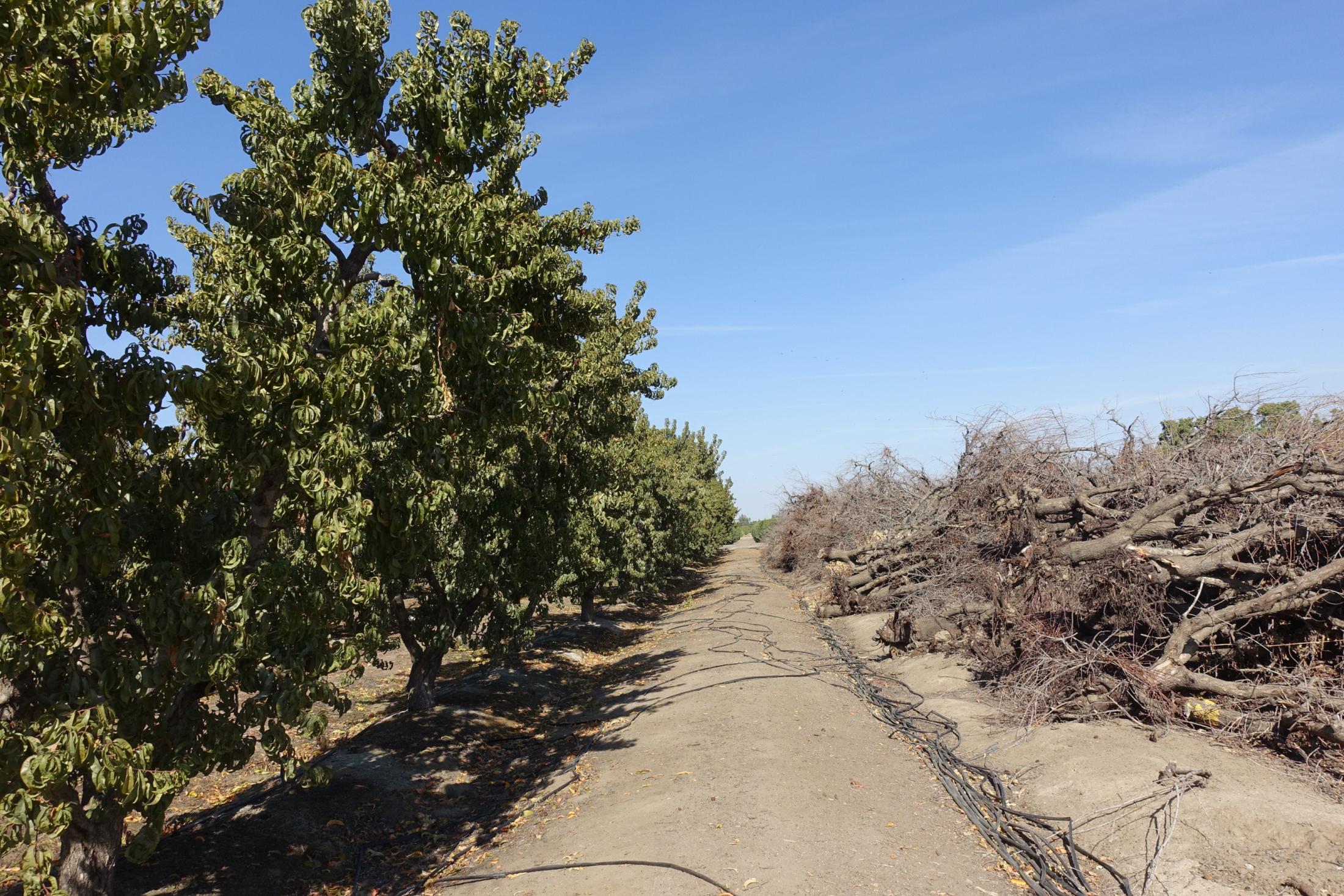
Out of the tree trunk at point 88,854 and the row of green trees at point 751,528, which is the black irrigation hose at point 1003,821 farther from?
the row of green trees at point 751,528

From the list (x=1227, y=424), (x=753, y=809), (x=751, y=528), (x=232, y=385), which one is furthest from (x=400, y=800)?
(x=751, y=528)

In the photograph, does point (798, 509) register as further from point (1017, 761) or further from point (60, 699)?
point (60, 699)

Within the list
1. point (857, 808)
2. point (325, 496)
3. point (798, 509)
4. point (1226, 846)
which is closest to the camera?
point (325, 496)

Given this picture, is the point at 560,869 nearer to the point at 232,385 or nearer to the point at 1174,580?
the point at 232,385

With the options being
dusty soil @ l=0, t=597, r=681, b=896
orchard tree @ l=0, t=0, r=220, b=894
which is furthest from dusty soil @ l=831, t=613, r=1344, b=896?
orchard tree @ l=0, t=0, r=220, b=894

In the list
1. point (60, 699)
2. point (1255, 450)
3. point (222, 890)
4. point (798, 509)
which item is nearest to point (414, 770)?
point (222, 890)

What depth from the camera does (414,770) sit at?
33.1 feet

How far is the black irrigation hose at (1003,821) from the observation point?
21.6 ft

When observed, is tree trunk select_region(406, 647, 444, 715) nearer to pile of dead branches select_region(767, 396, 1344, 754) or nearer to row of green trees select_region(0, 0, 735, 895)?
row of green trees select_region(0, 0, 735, 895)

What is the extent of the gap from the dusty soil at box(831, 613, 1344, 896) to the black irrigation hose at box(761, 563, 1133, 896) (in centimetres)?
16

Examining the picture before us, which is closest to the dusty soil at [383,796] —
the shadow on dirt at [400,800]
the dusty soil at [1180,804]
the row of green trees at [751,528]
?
the shadow on dirt at [400,800]

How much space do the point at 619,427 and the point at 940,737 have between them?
660 centimetres

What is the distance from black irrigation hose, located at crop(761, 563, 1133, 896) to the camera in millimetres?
6570

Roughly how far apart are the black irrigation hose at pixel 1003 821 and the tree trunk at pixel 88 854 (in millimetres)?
6510
